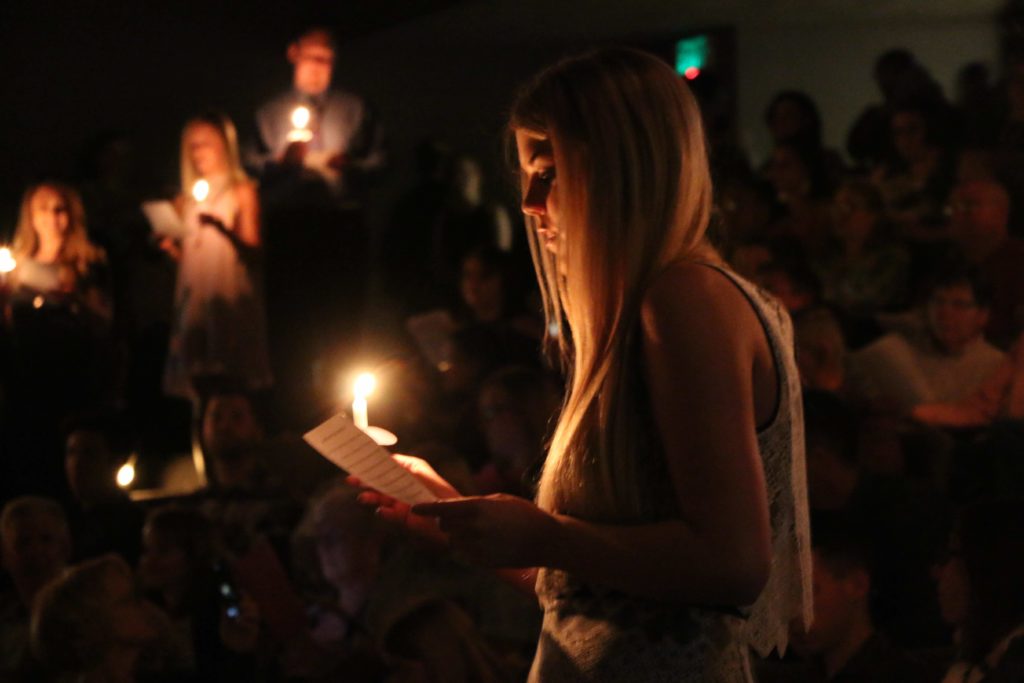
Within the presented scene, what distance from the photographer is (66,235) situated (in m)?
5.14

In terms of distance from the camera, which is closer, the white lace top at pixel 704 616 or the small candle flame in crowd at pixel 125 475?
the white lace top at pixel 704 616

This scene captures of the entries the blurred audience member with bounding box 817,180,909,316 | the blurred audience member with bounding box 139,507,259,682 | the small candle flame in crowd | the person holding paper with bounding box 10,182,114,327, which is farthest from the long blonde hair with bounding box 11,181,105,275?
the blurred audience member with bounding box 817,180,909,316

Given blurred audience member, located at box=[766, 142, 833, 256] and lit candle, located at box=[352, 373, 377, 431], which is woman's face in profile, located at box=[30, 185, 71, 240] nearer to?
blurred audience member, located at box=[766, 142, 833, 256]

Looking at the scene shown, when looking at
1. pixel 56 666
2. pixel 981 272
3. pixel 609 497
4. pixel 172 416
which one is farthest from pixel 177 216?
pixel 609 497

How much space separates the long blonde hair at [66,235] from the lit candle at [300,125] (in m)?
0.86

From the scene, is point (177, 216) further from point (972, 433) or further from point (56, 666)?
point (972, 433)

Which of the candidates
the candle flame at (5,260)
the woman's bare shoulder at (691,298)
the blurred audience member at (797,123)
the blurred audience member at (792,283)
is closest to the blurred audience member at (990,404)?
the blurred audience member at (792,283)

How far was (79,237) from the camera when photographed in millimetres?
5176

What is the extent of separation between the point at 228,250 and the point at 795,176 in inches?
91.7

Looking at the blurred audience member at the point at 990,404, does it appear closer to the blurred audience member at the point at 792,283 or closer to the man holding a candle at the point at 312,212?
the blurred audience member at the point at 792,283

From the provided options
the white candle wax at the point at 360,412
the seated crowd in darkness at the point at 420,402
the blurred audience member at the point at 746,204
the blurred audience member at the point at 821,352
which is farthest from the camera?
the blurred audience member at the point at 746,204

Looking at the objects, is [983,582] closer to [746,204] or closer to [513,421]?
[513,421]

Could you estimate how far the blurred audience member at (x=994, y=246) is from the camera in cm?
453

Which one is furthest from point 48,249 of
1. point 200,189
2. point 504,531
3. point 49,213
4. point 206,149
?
point 504,531
